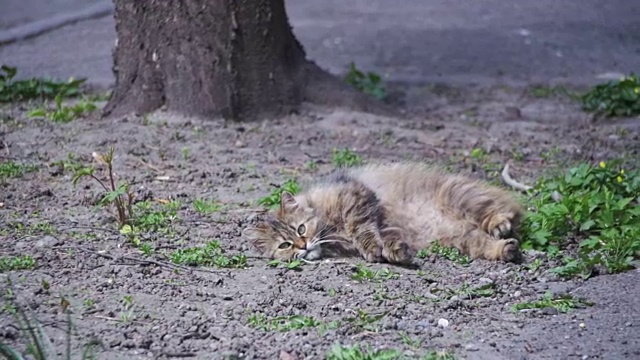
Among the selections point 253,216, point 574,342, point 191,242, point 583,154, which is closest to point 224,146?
point 253,216

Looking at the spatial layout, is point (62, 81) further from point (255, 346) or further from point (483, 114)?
point (255, 346)

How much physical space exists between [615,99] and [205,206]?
4.67m

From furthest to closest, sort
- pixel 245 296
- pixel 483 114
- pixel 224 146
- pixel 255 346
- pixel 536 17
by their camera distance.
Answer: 1. pixel 536 17
2. pixel 483 114
3. pixel 224 146
4. pixel 245 296
5. pixel 255 346

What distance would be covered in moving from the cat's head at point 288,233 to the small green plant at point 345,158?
4.76 ft

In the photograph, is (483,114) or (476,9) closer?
(483,114)

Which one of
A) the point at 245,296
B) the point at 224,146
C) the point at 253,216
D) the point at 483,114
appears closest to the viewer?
the point at 245,296

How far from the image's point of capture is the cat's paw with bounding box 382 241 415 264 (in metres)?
5.86

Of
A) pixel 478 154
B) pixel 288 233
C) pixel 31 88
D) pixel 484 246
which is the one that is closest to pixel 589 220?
pixel 484 246

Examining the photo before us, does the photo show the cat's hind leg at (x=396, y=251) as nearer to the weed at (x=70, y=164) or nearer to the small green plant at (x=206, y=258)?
the small green plant at (x=206, y=258)

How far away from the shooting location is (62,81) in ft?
33.7

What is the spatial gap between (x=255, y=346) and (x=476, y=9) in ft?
33.7

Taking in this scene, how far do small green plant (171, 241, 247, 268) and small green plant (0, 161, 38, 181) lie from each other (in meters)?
1.99

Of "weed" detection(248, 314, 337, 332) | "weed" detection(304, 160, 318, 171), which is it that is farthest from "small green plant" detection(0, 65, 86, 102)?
"weed" detection(248, 314, 337, 332)

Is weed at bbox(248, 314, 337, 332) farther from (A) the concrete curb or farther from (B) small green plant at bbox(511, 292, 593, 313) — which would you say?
(A) the concrete curb
